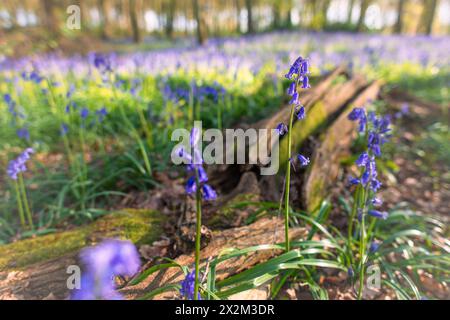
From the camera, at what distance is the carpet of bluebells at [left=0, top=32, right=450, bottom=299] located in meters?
1.60

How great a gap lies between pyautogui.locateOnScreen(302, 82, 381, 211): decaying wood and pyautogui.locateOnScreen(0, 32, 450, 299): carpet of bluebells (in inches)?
9.2

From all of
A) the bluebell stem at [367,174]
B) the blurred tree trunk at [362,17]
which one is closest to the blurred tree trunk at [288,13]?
the blurred tree trunk at [362,17]

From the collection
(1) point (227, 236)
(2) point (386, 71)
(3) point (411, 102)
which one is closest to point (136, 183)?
(1) point (227, 236)

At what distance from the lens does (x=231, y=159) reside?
8.68 ft

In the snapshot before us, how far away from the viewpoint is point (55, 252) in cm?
201

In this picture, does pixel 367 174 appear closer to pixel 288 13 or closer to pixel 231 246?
pixel 231 246

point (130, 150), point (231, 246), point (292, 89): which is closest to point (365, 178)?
point (292, 89)

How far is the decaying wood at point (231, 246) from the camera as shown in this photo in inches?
66.4

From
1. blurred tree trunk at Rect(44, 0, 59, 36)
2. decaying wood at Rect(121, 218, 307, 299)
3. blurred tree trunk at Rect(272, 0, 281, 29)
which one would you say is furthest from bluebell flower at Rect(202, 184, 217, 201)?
blurred tree trunk at Rect(272, 0, 281, 29)

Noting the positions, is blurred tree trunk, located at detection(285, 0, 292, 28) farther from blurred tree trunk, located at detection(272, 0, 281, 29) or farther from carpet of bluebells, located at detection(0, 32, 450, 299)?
carpet of bluebells, located at detection(0, 32, 450, 299)

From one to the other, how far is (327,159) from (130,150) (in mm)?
1931

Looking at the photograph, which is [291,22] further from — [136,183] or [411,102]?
[136,183]

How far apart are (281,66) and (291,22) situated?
64.0ft

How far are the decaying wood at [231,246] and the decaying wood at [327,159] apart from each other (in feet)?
1.89
